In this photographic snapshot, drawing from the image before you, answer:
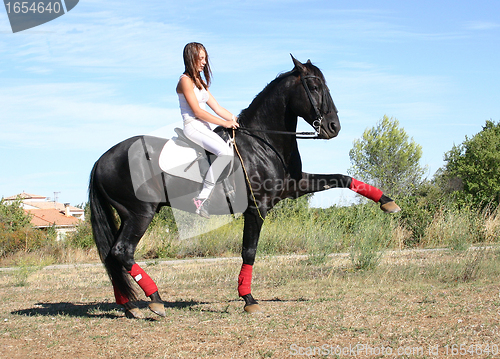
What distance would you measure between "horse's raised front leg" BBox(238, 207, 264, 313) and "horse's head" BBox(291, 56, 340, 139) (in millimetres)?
1442

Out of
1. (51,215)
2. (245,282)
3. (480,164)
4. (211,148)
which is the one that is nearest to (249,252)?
(245,282)

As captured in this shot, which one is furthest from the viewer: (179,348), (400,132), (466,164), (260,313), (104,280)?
(400,132)

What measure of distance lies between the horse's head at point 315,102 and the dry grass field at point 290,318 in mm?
2415

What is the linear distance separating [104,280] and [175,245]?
718 cm

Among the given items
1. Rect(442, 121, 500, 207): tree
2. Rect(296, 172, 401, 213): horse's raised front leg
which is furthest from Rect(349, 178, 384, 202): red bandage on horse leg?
Rect(442, 121, 500, 207): tree

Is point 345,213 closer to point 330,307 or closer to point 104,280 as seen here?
point 104,280

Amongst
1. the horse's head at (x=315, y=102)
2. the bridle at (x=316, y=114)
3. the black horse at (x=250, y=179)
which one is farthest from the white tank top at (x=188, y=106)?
the bridle at (x=316, y=114)

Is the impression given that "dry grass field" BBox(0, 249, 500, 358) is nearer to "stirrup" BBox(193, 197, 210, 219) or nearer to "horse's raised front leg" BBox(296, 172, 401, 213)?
"stirrup" BBox(193, 197, 210, 219)

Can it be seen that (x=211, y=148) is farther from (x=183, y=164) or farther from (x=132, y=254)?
(x=132, y=254)

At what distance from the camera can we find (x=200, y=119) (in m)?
6.16

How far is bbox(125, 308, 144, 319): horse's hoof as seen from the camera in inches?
246

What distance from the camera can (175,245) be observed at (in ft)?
59.2

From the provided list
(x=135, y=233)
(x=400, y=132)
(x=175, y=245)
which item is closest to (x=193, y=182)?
(x=135, y=233)

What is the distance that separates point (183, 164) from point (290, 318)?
241 centimetres
